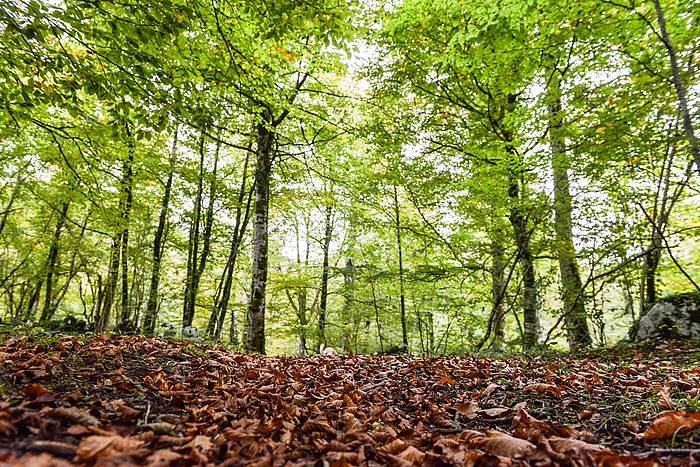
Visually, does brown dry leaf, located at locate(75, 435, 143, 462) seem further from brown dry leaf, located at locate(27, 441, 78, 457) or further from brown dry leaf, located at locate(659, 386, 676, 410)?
brown dry leaf, located at locate(659, 386, 676, 410)

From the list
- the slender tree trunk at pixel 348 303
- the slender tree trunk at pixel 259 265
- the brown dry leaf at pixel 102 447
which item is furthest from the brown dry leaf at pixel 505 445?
the slender tree trunk at pixel 348 303

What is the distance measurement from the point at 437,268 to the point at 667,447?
21.0 feet

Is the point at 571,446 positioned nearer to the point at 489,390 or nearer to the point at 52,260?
the point at 489,390

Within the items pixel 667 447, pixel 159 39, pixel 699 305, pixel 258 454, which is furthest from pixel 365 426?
pixel 699 305

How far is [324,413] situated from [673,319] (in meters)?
6.72

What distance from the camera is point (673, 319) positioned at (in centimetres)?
589

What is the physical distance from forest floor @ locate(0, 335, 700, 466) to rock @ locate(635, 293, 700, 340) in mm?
2206

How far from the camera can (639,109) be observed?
193 inches

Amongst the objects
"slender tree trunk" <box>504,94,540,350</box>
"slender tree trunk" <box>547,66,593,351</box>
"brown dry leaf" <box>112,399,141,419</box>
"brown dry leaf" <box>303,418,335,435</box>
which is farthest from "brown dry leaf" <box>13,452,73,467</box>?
"slender tree trunk" <box>504,94,540,350</box>

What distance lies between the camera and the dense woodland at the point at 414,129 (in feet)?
12.0

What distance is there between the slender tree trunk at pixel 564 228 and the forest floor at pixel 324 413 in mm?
2953

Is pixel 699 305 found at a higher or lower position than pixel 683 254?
lower

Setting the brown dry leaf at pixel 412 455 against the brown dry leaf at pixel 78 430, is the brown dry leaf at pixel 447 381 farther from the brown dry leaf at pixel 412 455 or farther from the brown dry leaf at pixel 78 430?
the brown dry leaf at pixel 78 430

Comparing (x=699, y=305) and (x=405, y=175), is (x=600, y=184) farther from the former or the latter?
(x=405, y=175)
